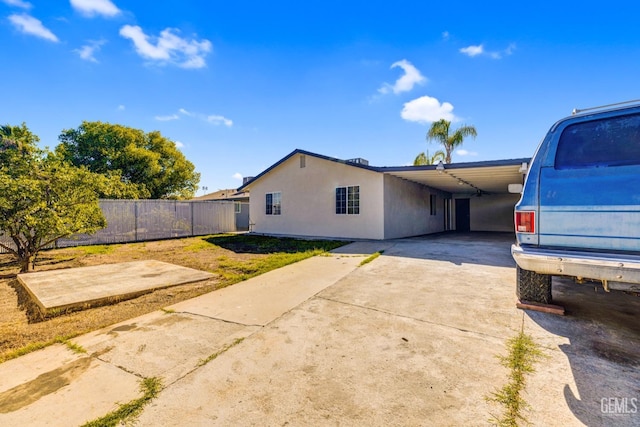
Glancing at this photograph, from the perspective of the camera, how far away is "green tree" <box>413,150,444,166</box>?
18641 mm

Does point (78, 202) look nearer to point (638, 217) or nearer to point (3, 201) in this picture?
point (3, 201)

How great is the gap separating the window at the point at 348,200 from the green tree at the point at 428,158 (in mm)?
8783

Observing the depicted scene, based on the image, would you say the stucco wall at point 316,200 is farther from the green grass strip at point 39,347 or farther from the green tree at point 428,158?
the green grass strip at point 39,347

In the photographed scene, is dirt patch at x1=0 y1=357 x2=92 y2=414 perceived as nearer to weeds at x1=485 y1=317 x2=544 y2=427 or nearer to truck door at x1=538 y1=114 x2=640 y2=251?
weeds at x1=485 y1=317 x2=544 y2=427

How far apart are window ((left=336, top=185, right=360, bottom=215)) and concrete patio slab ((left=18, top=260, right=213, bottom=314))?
7.48 metres

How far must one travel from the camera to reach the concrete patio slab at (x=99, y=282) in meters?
4.11

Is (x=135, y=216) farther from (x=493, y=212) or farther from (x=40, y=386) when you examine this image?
(x=493, y=212)

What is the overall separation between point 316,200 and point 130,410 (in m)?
11.7

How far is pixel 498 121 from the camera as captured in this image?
12.2 meters

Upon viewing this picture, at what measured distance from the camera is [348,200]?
1222cm

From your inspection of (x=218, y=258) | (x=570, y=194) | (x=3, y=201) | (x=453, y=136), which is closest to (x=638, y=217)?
(x=570, y=194)

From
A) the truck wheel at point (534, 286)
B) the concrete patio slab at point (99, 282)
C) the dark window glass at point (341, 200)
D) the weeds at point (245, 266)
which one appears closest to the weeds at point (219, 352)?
the weeds at point (245, 266)

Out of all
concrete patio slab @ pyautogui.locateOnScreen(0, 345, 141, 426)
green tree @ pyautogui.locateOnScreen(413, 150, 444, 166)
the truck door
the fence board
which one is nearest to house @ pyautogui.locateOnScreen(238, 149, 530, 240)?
the fence board

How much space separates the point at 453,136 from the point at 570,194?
58.4 feet
